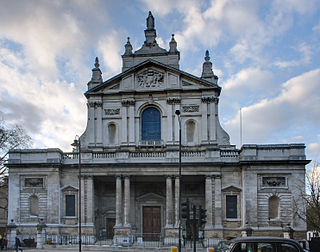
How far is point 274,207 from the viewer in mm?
30766

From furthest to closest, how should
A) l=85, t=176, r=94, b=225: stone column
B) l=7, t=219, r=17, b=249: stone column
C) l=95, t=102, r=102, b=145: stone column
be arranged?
l=95, t=102, r=102, b=145: stone column < l=85, t=176, r=94, b=225: stone column < l=7, t=219, r=17, b=249: stone column

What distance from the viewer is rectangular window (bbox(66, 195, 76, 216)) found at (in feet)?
106

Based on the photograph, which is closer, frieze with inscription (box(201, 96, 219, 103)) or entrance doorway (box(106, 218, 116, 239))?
entrance doorway (box(106, 218, 116, 239))

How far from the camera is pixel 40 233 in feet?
96.8

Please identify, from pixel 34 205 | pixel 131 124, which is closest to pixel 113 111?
pixel 131 124

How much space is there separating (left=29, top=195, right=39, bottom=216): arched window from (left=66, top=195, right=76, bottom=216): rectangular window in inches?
101

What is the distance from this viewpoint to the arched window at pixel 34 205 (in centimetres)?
3253

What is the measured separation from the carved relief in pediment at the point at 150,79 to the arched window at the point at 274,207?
1367 centimetres

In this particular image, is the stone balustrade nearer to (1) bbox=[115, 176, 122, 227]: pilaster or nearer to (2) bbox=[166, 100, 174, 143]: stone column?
(2) bbox=[166, 100, 174, 143]: stone column

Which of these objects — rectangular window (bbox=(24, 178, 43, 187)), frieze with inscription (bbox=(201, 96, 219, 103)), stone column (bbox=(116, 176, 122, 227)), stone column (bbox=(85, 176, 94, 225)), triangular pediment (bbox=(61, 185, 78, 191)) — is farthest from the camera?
frieze with inscription (bbox=(201, 96, 219, 103))

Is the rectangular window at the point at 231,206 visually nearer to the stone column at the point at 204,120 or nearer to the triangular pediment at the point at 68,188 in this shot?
the stone column at the point at 204,120

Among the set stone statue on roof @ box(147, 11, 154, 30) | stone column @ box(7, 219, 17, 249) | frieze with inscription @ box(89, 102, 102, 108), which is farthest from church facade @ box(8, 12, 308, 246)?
stone statue on roof @ box(147, 11, 154, 30)

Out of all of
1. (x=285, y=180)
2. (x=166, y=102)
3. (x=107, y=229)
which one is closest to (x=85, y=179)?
(x=107, y=229)

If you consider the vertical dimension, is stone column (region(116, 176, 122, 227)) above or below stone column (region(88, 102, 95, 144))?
below
